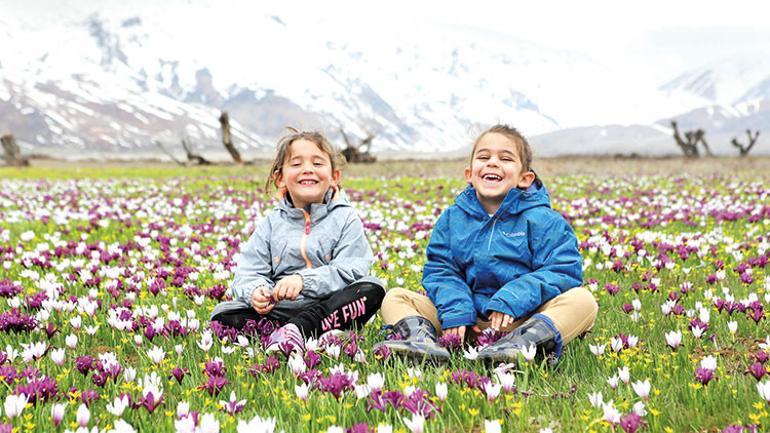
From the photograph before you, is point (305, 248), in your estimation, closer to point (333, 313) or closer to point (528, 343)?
point (333, 313)

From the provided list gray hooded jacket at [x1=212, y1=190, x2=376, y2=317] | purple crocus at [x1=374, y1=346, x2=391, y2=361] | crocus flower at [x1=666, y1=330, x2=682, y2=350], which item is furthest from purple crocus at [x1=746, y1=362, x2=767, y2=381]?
gray hooded jacket at [x1=212, y1=190, x2=376, y2=317]

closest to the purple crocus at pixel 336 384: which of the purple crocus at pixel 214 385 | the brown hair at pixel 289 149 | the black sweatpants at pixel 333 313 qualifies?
the purple crocus at pixel 214 385

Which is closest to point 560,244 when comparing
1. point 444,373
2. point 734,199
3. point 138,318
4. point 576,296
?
point 576,296

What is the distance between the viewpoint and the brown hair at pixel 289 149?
5660mm

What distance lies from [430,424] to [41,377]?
2222 mm

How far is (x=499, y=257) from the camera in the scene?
16.8 ft

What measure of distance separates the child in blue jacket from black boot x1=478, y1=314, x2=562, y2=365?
0.07 feet

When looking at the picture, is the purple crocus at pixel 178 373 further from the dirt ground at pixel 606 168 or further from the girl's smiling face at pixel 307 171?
the dirt ground at pixel 606 168

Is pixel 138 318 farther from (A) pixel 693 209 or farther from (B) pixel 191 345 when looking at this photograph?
(A) pixel 693 209

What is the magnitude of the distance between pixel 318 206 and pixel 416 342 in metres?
1.71

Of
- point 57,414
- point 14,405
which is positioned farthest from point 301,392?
point 14,405

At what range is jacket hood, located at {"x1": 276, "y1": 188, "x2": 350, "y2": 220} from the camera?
5.67 meters

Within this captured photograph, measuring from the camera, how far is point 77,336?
4.93 m

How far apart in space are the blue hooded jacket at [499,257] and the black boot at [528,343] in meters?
0.27
